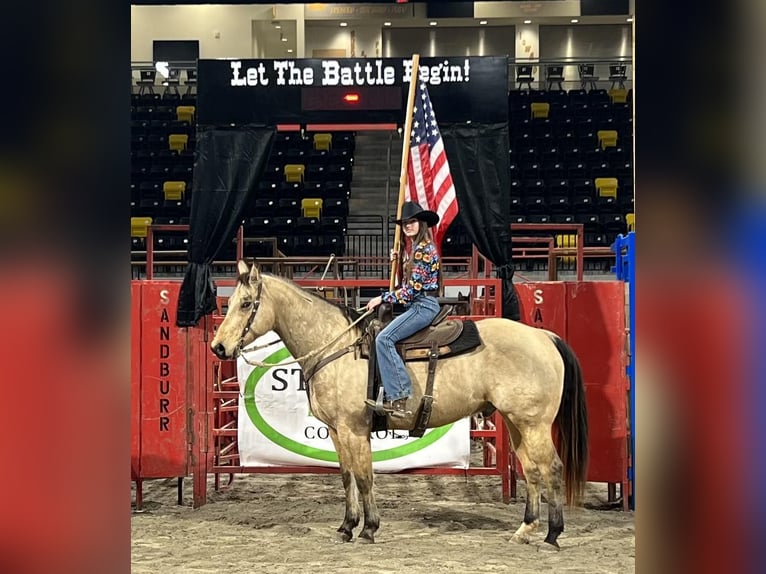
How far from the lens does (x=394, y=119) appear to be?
664 cm

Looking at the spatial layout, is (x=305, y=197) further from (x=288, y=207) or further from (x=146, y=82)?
(x=146, y=82)

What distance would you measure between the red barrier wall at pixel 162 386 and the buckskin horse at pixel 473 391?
3.22ft

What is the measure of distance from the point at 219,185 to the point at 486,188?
6.79ft

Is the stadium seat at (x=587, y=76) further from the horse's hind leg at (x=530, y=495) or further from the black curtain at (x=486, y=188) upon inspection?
the horse's hind leg at (x=530, y=495)

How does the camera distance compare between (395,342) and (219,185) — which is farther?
(219,185)

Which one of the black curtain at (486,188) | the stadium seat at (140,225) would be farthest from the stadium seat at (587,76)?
the black curtain at (486,188)

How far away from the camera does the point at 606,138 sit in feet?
68.9

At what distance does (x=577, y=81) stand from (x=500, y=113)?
67.7 feet

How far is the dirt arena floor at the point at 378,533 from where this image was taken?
5.04 meters

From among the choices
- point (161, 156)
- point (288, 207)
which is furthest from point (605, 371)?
point (161, 156)

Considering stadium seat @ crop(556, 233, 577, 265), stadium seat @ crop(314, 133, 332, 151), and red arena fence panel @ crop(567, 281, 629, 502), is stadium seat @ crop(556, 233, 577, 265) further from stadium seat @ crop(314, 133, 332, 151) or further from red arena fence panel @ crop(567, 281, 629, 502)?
red arena fence panel @ crop(567, 281, 629, 502)
